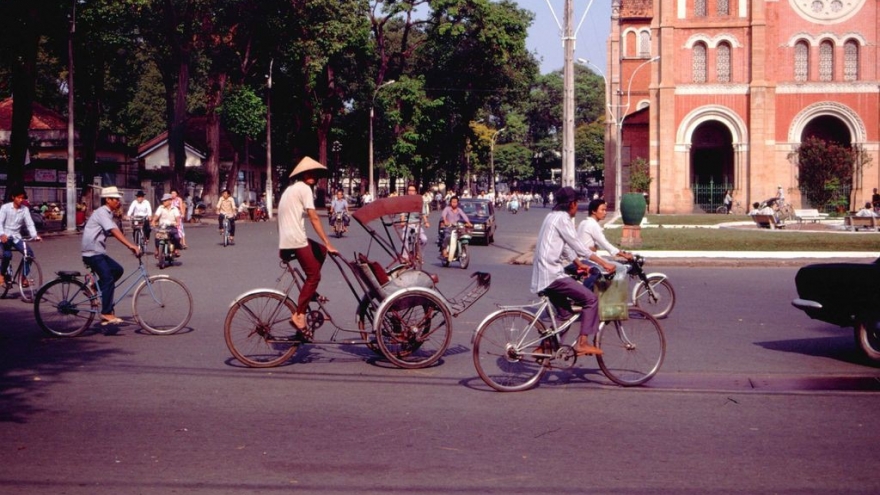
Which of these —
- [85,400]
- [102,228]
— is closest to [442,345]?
[85,400]

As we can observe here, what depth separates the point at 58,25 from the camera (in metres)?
38.6

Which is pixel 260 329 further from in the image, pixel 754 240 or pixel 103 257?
pixel 754 240

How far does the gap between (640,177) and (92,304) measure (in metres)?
49.2

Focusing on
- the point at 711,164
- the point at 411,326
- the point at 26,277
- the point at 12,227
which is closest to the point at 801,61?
the point at 711,164

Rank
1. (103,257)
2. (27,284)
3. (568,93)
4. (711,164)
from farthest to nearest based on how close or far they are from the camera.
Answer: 1. (711,164)
2. (568,93)
3. (27,284)
4. (103,257)

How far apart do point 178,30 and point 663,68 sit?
2825 cm

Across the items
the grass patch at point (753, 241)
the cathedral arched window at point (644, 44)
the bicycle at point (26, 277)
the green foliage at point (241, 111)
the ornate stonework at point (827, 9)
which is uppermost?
the cathedral arched window at point (644, 44)

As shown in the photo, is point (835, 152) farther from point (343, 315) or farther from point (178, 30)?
point (343, 315)

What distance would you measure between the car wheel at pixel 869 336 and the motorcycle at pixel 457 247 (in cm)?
1301

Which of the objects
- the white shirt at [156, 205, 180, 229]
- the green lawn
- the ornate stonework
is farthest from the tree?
the white shirt at [156, 205, 180, 229]

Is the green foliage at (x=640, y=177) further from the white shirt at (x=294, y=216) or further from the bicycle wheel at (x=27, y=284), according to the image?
the white shirt at (x=294, y=216)

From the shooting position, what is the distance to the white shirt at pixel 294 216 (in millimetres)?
9602

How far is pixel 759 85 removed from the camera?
57938mm

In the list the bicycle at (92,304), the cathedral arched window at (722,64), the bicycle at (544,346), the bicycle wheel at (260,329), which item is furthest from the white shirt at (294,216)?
the cathedral arched window at (722,64)
